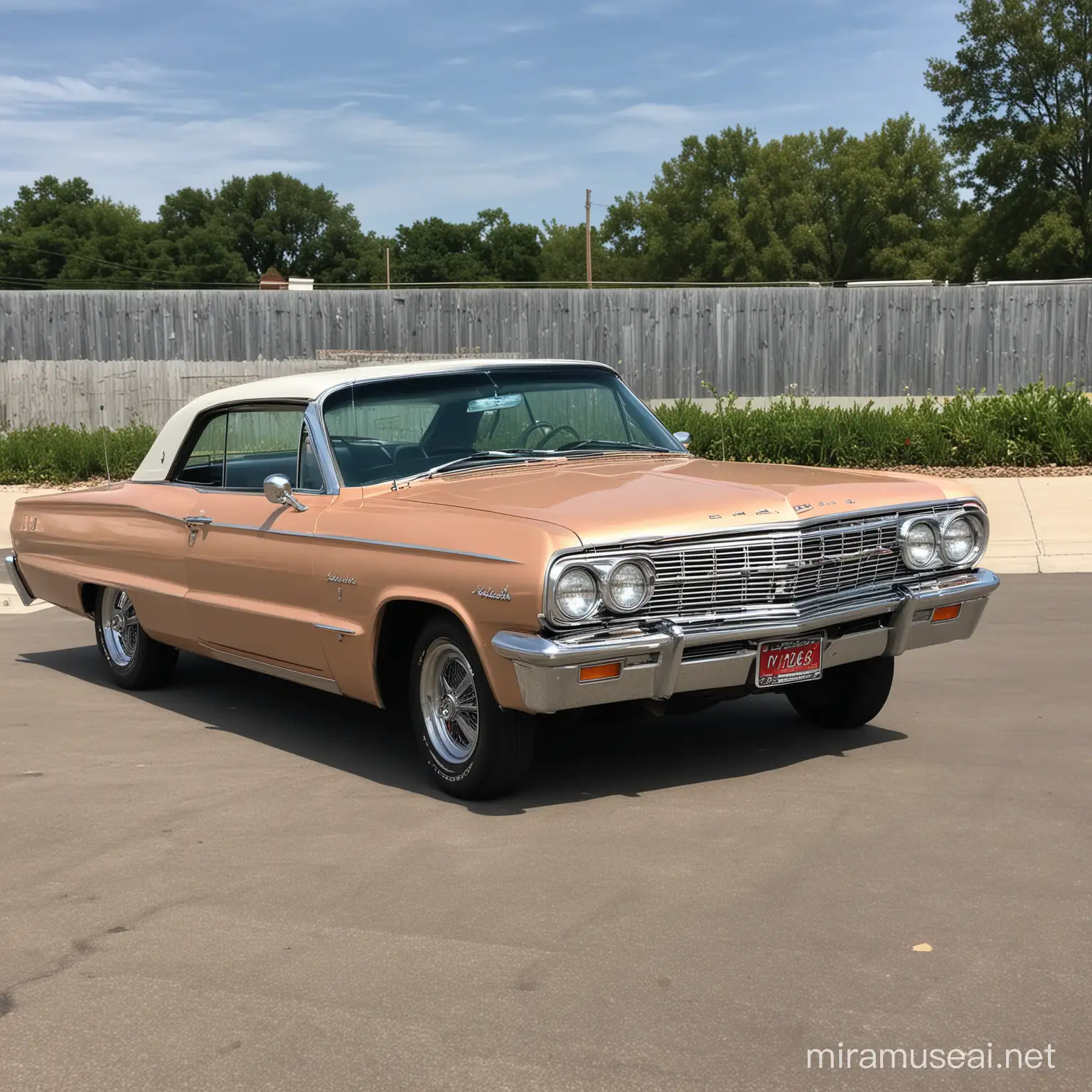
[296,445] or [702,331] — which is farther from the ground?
[702,331]

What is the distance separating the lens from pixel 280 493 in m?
6.75

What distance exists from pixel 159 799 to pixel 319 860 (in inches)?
47.1

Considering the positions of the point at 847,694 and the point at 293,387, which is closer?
the point at 847,694

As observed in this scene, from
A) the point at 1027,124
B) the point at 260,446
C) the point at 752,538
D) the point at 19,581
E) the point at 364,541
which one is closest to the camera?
the point at 752,538

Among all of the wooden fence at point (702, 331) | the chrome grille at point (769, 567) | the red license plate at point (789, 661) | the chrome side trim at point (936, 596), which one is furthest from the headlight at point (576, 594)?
the wooden fence at point (702, 331)

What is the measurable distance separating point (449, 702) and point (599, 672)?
2.83 feet

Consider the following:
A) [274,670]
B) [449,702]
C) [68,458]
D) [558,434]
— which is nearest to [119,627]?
[274,670]

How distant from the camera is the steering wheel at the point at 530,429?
719 cm

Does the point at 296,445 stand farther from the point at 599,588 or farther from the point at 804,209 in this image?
the point at 804,209

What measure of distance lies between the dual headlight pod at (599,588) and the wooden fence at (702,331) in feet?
70.0

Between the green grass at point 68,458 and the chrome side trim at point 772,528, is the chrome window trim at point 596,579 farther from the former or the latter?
the green grass at point 68,458

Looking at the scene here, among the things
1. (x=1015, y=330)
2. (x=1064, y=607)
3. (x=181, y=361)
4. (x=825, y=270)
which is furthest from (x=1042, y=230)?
(x=1064, y=607)

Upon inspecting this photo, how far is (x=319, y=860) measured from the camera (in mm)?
5316

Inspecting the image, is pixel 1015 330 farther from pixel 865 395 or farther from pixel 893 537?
pixel 893 537
